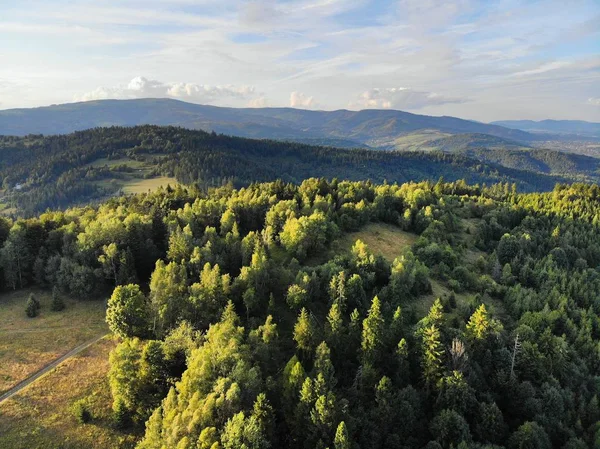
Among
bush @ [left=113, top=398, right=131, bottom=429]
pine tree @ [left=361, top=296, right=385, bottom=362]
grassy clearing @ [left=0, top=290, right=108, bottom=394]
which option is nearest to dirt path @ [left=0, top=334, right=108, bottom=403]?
grassy clearing @ [left=0, top=290, right=108, bottom=394]

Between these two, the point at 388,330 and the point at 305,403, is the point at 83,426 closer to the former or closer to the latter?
the point at 305,403

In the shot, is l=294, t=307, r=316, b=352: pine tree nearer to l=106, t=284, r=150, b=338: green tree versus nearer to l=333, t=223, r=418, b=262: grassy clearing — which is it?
l=106, t=284, r=150, b=338: green tree

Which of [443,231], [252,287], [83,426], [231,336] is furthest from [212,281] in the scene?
[443,231]

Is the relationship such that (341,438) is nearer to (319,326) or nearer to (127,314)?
(319,326)

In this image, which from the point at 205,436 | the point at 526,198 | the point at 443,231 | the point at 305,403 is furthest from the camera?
the point at 526,198

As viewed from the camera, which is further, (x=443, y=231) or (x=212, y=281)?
(x=443, y=231)

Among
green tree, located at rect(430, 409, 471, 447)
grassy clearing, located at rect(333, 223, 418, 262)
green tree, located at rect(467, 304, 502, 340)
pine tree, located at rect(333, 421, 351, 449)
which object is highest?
grassy clearing, located at rect(333, 223, 418, 262)

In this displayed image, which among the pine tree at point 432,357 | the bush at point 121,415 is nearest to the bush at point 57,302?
the bush at point 121,415
